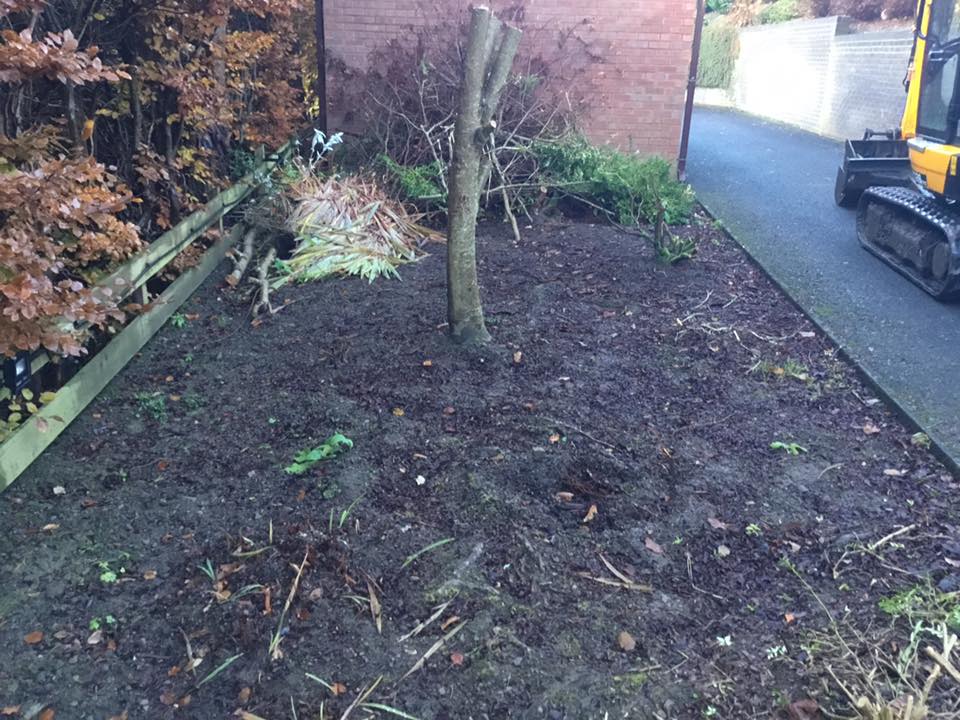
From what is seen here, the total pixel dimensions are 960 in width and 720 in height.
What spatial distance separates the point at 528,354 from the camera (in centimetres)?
525

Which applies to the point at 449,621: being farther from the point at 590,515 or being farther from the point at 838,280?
the point at 838,280

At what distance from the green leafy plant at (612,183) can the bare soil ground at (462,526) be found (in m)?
3.51

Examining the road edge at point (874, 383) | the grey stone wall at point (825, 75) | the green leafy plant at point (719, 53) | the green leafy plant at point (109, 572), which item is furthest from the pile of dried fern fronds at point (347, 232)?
the green leafy plant at point (719, 53)

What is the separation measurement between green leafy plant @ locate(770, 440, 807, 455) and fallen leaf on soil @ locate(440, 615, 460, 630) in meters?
2.17

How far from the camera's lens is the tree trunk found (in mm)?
4766

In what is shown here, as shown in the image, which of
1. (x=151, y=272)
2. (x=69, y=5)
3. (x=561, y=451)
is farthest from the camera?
(x=151, y=272)

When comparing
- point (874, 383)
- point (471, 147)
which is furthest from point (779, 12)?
point (471, 147)

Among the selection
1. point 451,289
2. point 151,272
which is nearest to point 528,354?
point 451,289

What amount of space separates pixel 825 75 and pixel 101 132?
18.1 m

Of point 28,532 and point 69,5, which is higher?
point 69,5

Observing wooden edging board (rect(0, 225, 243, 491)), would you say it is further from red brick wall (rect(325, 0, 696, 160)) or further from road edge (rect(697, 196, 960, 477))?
red brick wall (rect(325, 0, 696, 160))

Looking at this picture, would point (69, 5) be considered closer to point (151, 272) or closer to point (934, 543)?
point (151, 272)

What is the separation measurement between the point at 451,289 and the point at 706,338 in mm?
1921

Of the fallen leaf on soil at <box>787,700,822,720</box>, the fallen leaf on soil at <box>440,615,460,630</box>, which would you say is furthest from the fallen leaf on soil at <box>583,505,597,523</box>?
the fallen leaf on soil at <box>787,700,822,720</box>
